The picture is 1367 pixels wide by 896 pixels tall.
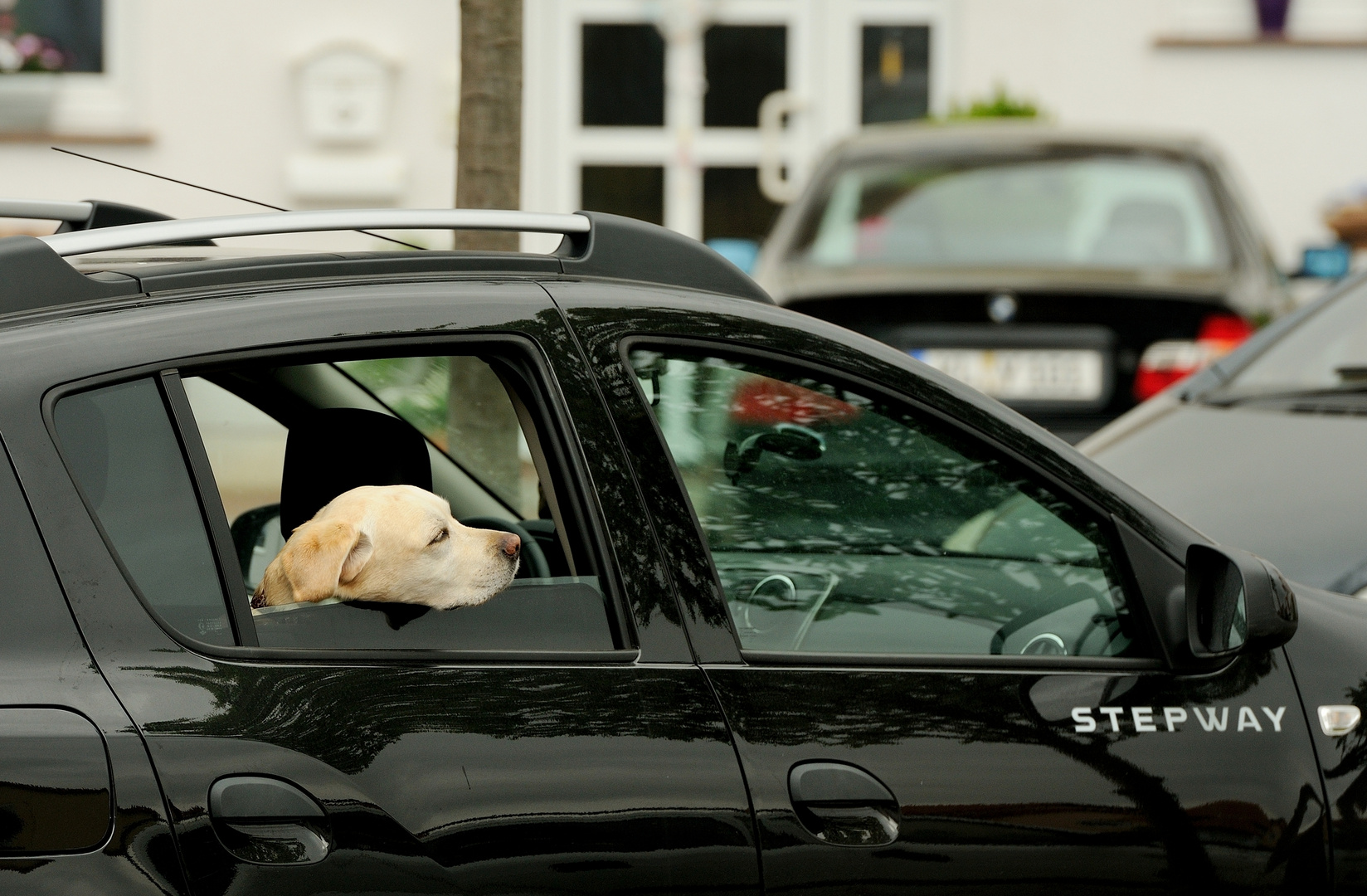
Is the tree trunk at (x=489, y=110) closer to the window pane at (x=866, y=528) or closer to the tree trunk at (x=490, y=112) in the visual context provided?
the tree trunk at (x=490, y=112)

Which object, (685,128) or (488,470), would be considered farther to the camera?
(685,128)

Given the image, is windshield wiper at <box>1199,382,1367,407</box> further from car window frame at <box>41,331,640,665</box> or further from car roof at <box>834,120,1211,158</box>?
car window frame at <box>41,331,640,665</box>

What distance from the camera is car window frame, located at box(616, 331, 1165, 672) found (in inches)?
81.1

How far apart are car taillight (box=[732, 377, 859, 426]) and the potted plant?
9.75 meters

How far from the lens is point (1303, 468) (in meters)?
3.69

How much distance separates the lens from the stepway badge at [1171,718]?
2125 mm

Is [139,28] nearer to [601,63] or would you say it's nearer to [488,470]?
[601,63]

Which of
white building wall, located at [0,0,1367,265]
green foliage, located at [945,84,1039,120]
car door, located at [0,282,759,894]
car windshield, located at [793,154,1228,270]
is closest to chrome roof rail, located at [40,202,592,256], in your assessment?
car door, located at [0,282,759,894]

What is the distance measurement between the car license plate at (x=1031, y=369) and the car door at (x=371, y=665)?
342 cm

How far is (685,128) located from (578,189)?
2.98 ft

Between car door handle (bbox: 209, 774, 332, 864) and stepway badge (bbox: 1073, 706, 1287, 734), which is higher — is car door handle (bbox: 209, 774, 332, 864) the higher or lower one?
the higher one

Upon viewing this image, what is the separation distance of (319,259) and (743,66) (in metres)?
9.71

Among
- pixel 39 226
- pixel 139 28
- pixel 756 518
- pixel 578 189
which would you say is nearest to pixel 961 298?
pixel 756 518

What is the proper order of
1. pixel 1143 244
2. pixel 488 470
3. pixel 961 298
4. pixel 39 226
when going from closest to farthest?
1. pixel 488 470
2. pixel 961 298
3. pixel 1143 244
4. pixel 39 226
